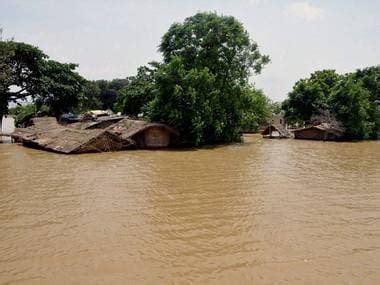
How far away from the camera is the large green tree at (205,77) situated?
61.7 feet

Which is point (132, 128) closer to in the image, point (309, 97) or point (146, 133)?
point (146, 133)

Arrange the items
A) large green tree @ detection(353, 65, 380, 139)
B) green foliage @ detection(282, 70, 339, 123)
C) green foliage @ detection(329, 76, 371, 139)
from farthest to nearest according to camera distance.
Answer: green foliage @ detection(282, 70, 339, 123), large green tree @ detection(353, 65, 380, 139), green foliage @ detection(329, 76, 371, 139)

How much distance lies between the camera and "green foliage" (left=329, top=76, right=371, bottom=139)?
86.3 ft

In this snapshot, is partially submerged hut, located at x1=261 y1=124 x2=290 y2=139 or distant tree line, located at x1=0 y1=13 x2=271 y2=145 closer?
distant tree line, located at x1=0 y1=13 x2=271 y2=145

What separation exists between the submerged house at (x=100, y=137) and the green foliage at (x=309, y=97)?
1740cm

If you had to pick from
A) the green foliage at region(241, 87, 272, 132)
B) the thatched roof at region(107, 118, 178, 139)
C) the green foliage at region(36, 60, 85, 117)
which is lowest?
the thatched roof at region(107, 118, 178, 139)

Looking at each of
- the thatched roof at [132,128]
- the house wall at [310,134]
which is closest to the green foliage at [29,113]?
the thatched roof at [132,128]

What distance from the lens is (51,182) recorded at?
9.14 metres

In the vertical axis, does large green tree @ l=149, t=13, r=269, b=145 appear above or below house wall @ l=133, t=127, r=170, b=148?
above

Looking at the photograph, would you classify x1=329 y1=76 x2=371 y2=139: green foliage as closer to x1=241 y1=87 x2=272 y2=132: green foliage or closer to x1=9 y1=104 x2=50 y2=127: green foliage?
x1=241 y1=87 x2=272 y2=132: green foliage

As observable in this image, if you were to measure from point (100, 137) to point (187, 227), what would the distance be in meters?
10.9

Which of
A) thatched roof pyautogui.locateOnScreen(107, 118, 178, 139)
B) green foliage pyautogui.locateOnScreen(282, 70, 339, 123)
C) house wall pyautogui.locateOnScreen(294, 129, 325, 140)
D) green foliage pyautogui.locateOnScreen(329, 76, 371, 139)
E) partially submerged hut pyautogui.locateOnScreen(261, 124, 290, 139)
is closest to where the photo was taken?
thatched roof pyautogui.locateOnScreen(107, 118, 178, 139)

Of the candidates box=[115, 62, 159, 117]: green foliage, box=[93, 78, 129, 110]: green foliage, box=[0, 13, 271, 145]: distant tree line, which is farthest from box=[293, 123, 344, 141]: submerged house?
box=[93, 78, 129, 110]: green foliage

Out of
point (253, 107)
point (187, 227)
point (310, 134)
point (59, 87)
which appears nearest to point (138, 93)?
point (59, 87)
